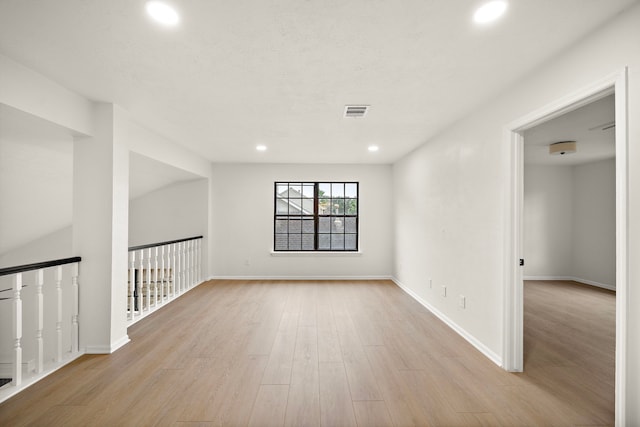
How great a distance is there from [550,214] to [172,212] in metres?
7.89

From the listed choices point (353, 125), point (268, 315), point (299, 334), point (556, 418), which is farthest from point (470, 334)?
point (353, 125)

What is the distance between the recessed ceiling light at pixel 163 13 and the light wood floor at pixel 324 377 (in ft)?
7.92

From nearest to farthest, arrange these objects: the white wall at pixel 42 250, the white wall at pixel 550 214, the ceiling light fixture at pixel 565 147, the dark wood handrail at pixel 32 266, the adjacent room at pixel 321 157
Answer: the adjacent room at pixel 321 157, the dark wood handrail at pixel 32 266, the ceiling light fixture at pixel 565 147, the white wall at pixel 42 250, the white wall at pixel 550 214

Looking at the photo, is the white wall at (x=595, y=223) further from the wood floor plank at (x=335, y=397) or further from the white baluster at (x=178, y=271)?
the white baluster at (x=178, y=271)

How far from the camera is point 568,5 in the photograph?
1556 mm

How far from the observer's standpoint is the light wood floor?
1903 millimetres

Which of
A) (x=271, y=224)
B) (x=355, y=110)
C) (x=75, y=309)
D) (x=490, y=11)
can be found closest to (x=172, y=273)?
(x=75, y=309)

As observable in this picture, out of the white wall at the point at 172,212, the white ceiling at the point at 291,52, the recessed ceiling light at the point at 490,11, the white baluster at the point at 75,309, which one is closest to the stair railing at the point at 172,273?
the white wall at the point at 172,212

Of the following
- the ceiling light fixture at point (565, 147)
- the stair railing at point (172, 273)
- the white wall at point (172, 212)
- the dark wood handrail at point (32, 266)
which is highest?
the ceiling light fixture at point (565, 147)

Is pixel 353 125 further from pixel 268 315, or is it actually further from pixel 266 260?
pixel 266 260

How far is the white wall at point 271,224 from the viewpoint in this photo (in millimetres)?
6035

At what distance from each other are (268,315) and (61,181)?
3275mm

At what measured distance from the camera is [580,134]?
406 cm

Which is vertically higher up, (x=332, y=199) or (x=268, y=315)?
(x=332, y=199)
